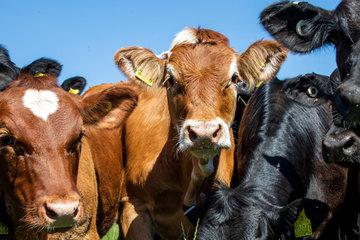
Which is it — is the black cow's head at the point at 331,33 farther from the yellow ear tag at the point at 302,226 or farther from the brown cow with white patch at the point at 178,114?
the yellow ear tag at the point at 302,226

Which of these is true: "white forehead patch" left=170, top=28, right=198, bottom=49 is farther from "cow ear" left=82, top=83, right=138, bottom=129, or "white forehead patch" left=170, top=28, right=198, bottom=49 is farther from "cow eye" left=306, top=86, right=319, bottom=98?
"cow eye" left=306, top=86, right=319, bottom=98

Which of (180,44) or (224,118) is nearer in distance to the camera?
(224,118)

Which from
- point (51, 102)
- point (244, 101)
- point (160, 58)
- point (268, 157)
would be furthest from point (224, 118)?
point (244, 101)

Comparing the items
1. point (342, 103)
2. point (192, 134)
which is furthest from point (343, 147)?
point (192, 134)

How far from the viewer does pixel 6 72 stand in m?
7.34

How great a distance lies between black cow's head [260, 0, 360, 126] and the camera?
6.16 m

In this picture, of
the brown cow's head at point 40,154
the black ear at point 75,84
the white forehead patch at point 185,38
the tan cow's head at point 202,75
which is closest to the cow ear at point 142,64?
the tan cow's head at point 202,75

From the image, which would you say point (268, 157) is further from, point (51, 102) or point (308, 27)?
point (51, 102)

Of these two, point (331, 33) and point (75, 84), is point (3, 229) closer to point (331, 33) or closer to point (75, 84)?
point (75, 84)

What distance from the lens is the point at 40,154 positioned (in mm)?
5777

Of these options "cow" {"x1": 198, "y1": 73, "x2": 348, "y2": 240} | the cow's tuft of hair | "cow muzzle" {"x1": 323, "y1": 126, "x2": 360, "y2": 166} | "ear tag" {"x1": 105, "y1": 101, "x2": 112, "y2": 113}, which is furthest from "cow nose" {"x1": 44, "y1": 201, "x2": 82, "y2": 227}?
the cow's tuft of hair

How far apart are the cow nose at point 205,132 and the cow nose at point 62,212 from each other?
137cm

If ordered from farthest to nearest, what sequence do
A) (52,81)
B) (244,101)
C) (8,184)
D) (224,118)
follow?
(244,101) < (224,118) < (52,81) < (8,184)

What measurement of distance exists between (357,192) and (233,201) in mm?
1984
